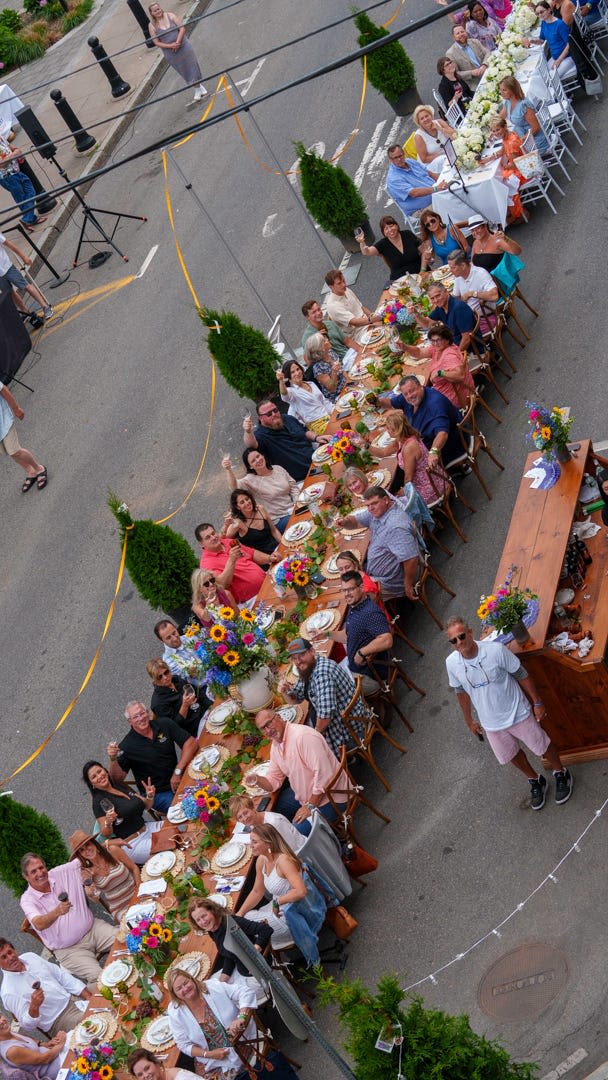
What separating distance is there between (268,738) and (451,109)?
10074 mm

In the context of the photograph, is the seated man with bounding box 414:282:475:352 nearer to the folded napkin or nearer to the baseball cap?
the baseball cap

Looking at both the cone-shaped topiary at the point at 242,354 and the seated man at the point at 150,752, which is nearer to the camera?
the seated man at the point at 150,752

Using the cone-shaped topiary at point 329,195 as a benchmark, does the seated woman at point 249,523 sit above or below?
below

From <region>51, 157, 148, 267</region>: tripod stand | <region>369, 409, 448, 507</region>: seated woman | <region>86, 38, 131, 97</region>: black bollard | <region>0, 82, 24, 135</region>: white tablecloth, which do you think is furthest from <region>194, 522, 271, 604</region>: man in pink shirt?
<region>86, 38, 131, 97</region>: black bollard

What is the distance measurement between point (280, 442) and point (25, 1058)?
6.20m

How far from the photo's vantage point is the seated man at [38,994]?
898 centimetres

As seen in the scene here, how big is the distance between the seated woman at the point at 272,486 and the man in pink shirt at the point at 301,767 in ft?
11.6

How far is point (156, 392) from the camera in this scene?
54.7 feet

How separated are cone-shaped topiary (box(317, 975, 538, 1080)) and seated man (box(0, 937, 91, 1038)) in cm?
377

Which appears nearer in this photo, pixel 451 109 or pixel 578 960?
pixel 578 960

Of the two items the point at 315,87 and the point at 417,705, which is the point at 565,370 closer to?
the point at 417,705

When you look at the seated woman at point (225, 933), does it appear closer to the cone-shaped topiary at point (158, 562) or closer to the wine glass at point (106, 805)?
the wine glass at point (106, 805)

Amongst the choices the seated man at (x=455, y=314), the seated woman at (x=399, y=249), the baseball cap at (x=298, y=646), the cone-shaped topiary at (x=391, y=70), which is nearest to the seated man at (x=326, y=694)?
the baseball cap at (x=298, y=646)

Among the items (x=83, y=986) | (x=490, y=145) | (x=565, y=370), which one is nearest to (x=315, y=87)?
(x=490, y=145)
